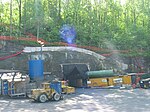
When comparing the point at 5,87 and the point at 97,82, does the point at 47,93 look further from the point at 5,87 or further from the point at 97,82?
the point at 97,82

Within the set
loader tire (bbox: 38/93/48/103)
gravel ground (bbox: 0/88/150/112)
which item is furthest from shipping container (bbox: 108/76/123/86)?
loader tire (bbox: 38/93/48/103)

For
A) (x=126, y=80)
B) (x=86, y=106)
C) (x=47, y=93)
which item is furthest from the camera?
(x=126, y=80)

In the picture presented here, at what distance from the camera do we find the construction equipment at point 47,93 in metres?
19.5

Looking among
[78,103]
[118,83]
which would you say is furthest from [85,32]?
[78,103]

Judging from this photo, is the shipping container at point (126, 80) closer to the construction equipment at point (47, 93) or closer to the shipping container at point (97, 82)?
the shipping container at point (97, 82)

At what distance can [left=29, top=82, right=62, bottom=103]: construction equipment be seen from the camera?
→ 1948cm

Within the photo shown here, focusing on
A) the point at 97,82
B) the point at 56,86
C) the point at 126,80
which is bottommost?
the point at 56,86

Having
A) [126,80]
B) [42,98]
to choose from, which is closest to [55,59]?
[126,80]

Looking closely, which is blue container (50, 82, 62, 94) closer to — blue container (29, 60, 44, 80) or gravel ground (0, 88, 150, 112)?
gravel ground (0, 88, 150, 112)

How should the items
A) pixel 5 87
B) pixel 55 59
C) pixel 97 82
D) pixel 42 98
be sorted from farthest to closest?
1. pixel 55 59
2. pixel 97 82
3. pixel 5 87
4. pixel 42 98

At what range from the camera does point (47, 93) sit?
65.4 feet

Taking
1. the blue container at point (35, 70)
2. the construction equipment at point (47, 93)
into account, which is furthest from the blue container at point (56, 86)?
the blue container at point (35, 70)

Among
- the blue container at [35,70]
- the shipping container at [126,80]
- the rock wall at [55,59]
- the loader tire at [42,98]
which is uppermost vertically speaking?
the rock wall at [55,59]

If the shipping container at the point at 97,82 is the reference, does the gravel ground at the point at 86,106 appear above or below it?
below
